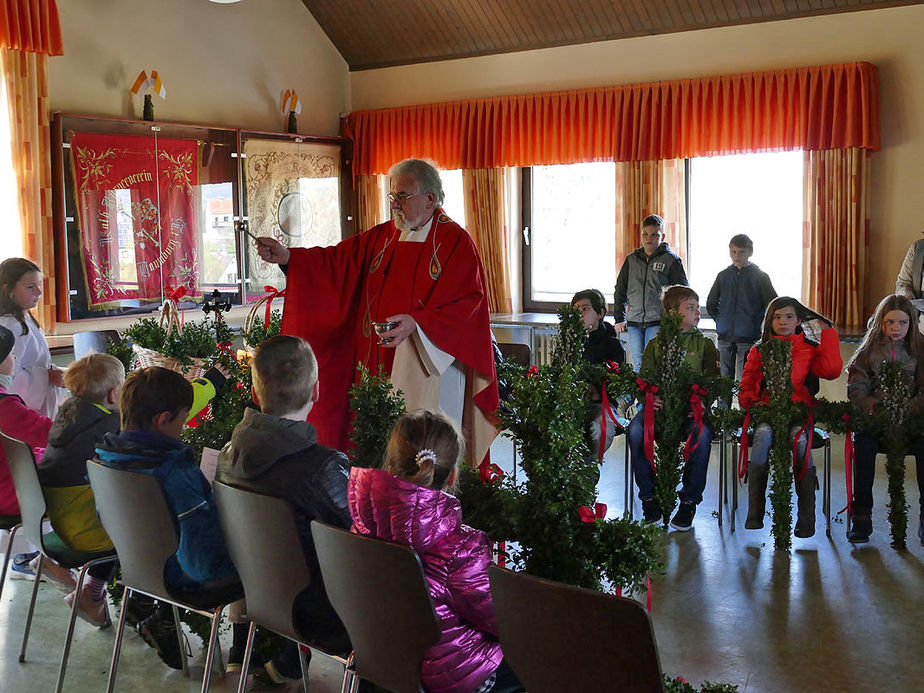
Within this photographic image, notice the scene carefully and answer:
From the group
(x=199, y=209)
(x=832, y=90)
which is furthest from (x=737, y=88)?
(x=199, y=209)

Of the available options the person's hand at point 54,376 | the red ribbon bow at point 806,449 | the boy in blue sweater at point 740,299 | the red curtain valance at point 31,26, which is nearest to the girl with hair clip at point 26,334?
the person's hand at point 54,376

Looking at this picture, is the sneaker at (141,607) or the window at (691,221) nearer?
the sneaker at (141,607)

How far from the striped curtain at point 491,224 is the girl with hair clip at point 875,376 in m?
4.13

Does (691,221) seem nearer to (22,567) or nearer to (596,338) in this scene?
(596,338)

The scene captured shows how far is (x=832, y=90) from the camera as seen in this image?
668cm

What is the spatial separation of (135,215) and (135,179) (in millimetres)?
260

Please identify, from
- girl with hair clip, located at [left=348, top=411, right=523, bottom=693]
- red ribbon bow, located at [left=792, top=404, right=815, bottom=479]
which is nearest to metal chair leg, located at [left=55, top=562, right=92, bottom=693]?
girl with hair clip, located at [left=348, top=411, right=523, bottom=693]

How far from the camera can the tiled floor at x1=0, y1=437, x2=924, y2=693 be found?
3070 mm

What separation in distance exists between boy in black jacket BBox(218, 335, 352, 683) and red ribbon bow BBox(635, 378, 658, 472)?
7.52 ft

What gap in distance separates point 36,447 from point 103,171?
3.73 meters

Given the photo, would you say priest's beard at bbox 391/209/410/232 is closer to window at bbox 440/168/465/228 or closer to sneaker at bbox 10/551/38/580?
sneaker at bbox 10/551/38/580

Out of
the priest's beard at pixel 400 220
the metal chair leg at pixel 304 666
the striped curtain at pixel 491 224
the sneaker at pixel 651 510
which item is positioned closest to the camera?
the metal chair leg at pixel 304 666

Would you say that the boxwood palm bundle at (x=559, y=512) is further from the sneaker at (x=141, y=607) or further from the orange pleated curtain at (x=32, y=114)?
the orange pleated curtain at (x=32, y=114)

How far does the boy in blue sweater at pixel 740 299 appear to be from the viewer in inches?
257
